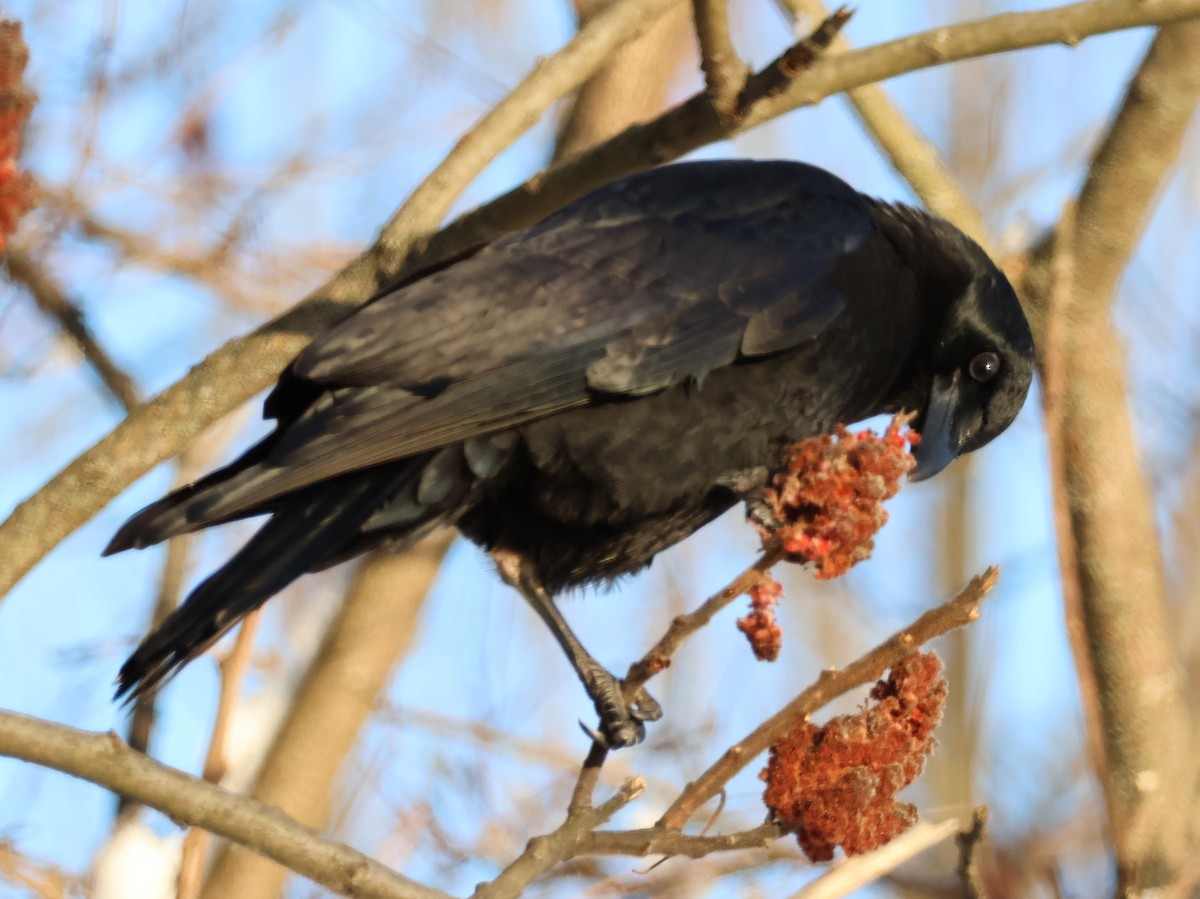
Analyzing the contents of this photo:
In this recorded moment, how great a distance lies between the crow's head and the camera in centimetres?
396

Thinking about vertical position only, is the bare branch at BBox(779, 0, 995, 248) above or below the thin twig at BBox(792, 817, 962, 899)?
above

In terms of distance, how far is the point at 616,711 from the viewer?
11.1 ft

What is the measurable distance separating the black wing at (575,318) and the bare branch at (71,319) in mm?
1283

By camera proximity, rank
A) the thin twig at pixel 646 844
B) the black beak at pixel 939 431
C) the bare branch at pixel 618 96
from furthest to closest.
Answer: the bare branch at pixel 618 96
the black beak at pixel 939 431
the thin twig at pixel 646 844

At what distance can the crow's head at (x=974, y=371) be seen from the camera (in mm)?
3959

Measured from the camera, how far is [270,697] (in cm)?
475

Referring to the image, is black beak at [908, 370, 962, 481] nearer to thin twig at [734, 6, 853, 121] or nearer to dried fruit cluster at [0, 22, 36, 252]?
thin twig at [734, 6, 853, 121]

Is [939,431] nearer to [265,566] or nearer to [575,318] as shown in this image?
[575,318]

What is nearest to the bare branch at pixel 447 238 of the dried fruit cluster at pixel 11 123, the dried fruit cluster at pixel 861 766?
the dried fruit cluster at pixel 11 123

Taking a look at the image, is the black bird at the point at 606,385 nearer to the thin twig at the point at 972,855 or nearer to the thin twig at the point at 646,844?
the thin twig at the point at 646,844

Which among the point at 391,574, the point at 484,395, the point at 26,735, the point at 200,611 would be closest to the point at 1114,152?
the point at 484,395

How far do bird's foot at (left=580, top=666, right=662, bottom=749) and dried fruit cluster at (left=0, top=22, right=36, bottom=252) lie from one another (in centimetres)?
159

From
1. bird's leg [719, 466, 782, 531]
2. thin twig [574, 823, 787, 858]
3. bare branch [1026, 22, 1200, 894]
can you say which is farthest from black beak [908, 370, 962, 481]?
thin twig [574, 823, 787, 858]

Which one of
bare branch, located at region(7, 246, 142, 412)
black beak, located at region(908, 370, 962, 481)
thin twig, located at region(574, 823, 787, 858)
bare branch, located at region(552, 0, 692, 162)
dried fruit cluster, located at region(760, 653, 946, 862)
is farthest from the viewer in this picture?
bare branch, located at region(552, 0, 692, 162)
